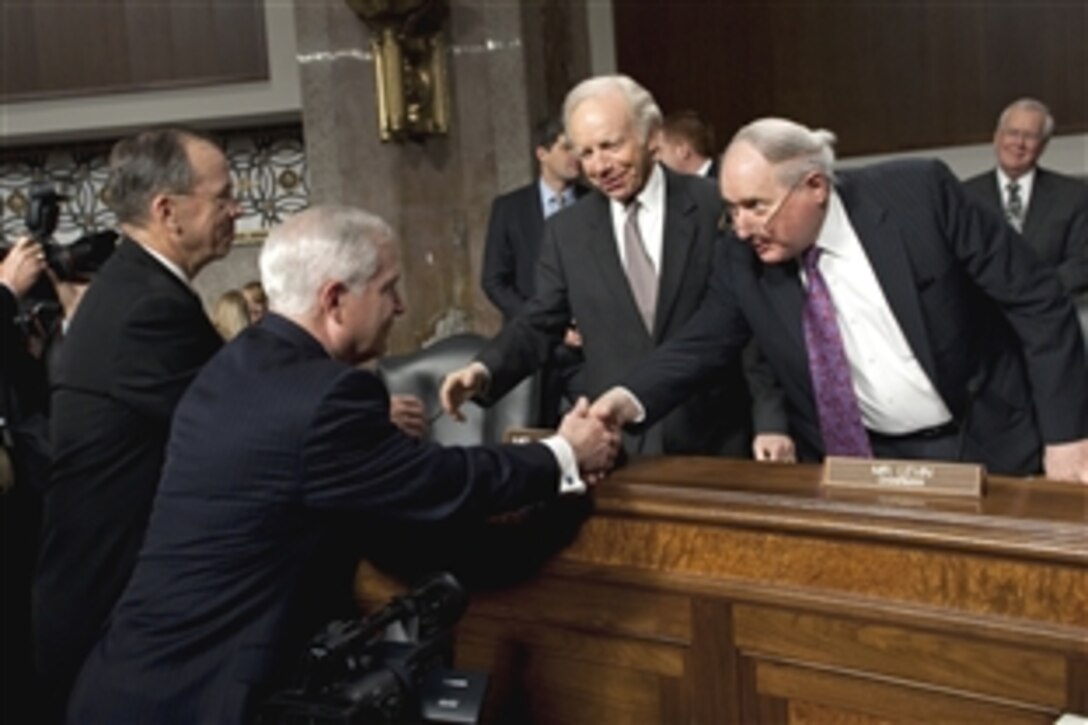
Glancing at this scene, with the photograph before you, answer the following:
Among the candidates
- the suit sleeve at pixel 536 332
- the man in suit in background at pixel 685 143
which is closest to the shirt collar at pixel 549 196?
the man in suit in background at pixel 685 143

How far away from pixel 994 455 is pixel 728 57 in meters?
4.31

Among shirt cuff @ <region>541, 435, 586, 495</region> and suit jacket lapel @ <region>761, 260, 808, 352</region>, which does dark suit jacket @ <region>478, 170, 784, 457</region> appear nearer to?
suit jacket lapel @ <region>761, 260, 808, 352</region>

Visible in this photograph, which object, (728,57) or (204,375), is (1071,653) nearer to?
(204,375)

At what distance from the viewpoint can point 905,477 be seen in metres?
1.92

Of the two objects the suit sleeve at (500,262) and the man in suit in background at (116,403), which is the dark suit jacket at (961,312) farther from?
the suit sleeve at (500,262)

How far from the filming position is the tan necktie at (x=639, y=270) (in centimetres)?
295

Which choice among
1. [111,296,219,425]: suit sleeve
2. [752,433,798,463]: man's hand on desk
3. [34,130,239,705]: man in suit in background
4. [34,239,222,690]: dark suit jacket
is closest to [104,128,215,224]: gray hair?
[34,130,239,705]: man in suit in background

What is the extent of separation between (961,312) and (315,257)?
4.05 feet

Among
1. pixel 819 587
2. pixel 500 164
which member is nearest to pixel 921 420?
pixel 819 587

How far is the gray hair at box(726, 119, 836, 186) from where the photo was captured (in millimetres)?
2299

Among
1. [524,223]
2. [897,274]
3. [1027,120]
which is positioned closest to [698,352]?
[897,274]

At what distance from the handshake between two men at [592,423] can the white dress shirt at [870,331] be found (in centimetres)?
44

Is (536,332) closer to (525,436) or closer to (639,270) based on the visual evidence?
(639,270)

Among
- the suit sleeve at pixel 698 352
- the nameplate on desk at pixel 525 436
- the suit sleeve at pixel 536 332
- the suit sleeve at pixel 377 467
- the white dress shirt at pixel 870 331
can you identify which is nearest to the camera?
the suit sleeve at pixel 377 467
